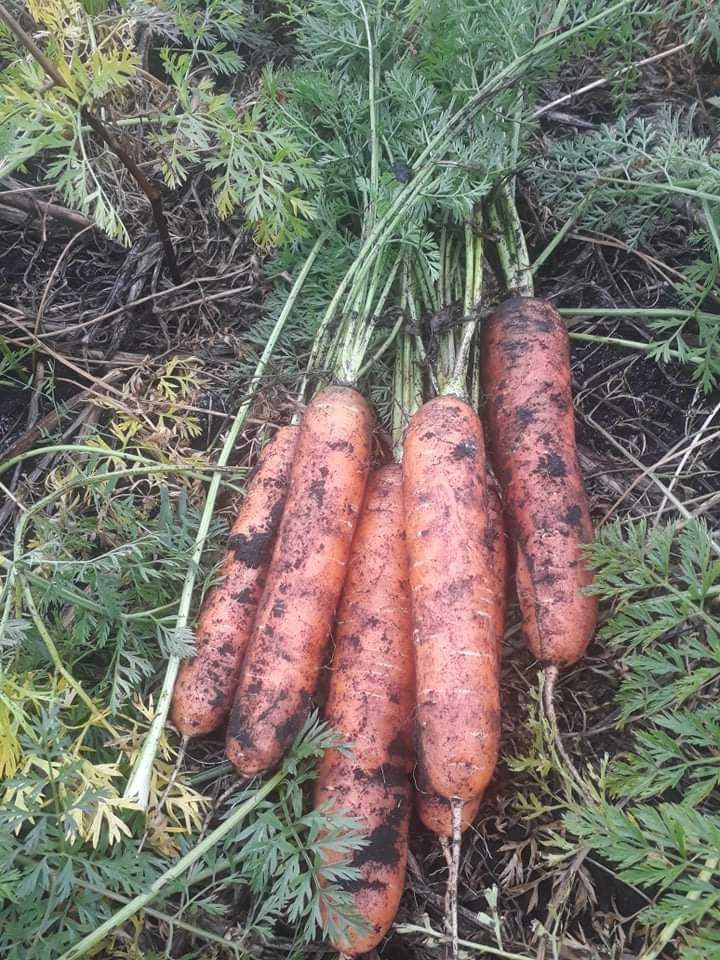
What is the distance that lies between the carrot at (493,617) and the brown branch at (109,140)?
144 cm

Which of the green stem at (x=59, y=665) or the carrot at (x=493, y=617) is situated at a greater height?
the green stem at (x=59, y=665)

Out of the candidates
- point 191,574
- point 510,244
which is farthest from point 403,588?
point 510,244

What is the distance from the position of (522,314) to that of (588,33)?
96 centimetres

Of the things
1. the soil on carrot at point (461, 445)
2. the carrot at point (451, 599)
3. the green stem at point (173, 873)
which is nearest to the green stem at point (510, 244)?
the soil on carrot at point (461, 445)

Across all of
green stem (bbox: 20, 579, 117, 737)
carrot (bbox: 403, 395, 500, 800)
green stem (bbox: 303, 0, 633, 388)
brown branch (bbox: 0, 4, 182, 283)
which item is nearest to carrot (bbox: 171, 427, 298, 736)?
A: green stem (bbox: 20, 579, 117, 737)

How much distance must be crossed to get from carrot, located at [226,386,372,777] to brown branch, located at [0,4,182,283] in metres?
0.91

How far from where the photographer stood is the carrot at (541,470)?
219 cm

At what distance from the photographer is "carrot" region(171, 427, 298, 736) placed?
2188 mm

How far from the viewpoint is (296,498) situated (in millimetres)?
2332

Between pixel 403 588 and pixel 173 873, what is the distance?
975 mm

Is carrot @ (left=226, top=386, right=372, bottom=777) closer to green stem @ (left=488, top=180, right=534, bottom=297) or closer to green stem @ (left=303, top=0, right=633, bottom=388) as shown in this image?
green stem @ (left=303, top=0, right=633, bottom=388)

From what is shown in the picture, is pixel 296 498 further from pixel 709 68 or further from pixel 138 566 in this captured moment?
pixel 709 68

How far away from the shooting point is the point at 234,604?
2301 millimetres

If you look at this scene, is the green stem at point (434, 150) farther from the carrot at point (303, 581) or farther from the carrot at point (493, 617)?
the carrot at point (493, 617)
